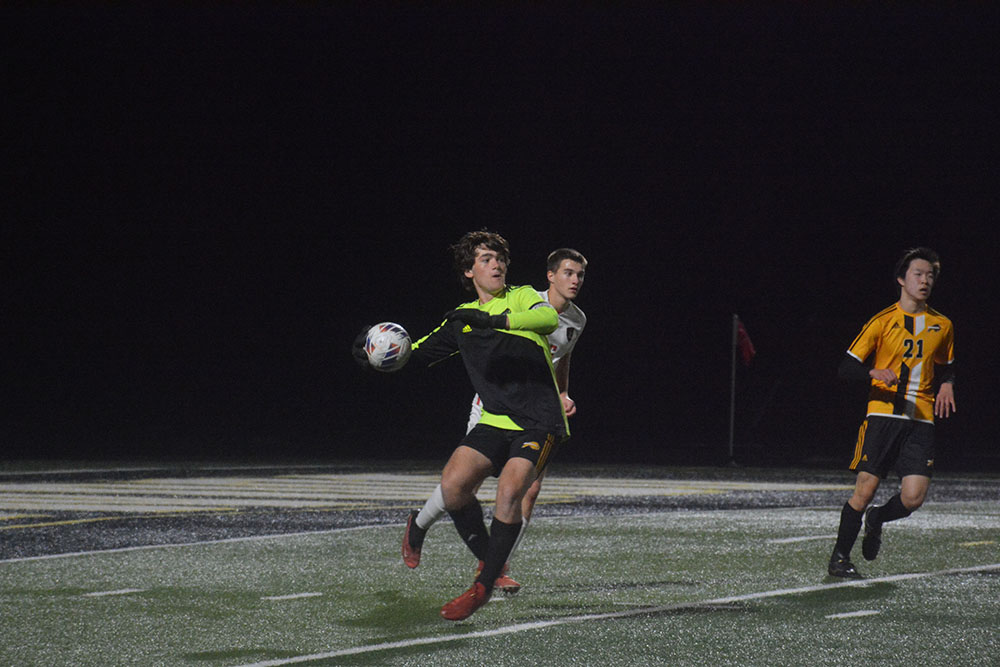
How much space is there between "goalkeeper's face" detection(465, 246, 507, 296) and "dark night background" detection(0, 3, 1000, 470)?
75.6 ft

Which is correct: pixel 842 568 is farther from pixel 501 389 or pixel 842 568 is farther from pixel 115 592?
pixel 115 592

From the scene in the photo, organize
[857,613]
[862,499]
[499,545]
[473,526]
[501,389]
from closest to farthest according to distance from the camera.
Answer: [499,545] → [501,389] → [857,613] → [473,526] → [862,499]

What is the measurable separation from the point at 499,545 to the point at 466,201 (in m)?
25.9

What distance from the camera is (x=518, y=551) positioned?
970 centimetres

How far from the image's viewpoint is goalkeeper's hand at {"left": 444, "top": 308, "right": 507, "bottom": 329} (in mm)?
6223

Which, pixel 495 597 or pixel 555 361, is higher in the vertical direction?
pixel 555 361

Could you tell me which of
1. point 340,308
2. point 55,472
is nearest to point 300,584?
point 55,472

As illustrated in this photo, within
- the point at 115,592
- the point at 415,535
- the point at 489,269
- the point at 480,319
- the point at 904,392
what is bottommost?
the point at 115,592

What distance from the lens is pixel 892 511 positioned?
27.5ft

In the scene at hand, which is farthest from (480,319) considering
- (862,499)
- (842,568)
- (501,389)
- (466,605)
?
(862,499)

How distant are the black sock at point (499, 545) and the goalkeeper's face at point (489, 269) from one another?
1.15 m

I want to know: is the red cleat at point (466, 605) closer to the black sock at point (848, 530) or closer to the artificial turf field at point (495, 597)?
the artificial turf field at point (495, 597)

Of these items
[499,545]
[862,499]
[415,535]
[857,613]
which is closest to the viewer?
[499,545]

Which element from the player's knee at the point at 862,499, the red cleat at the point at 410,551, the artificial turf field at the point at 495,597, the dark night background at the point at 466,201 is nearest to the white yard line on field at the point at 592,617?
the artificial turf field at the point at 495,597
